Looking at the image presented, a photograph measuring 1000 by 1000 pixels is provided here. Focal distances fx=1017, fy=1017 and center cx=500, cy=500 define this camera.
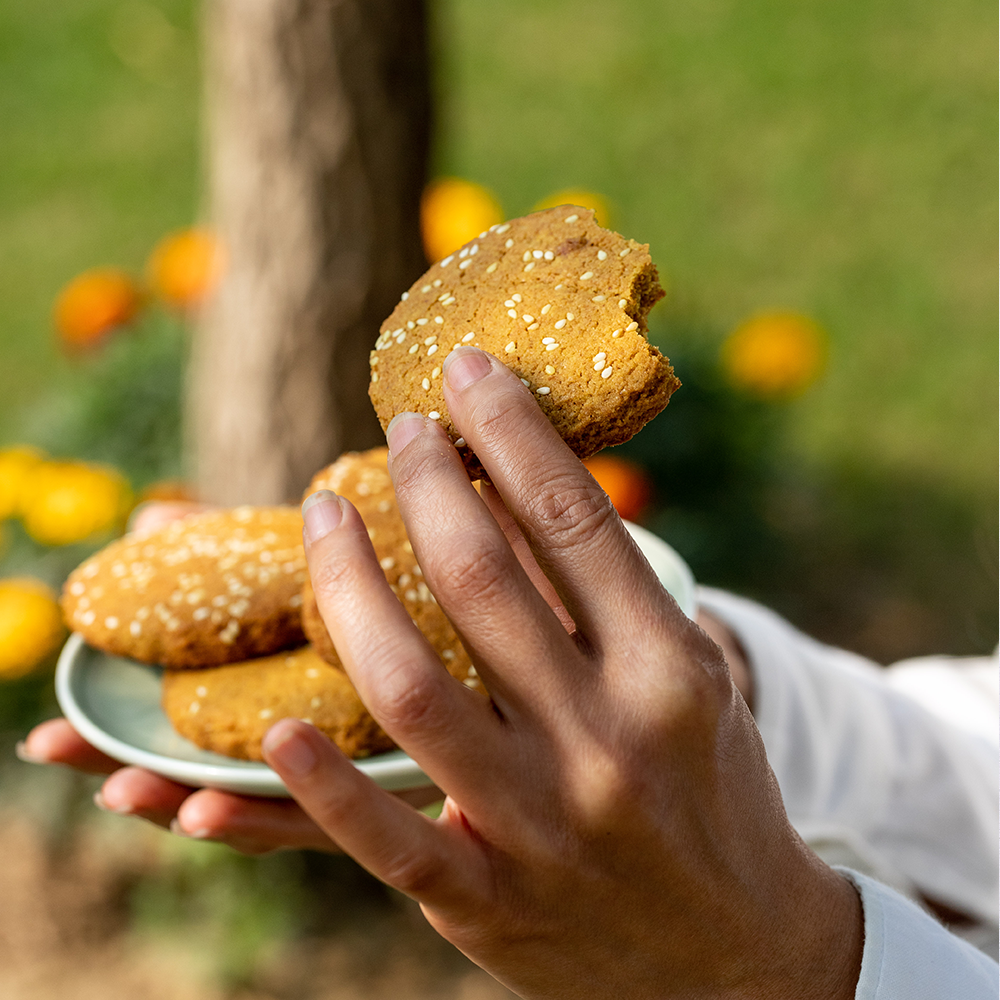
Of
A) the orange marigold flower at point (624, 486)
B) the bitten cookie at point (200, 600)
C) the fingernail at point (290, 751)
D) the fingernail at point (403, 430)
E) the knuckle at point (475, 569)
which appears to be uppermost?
the fingernail at point (403, 430)

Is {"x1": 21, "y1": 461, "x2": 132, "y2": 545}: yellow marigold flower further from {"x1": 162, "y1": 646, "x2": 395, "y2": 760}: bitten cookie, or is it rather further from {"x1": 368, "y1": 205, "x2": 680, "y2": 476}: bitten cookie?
{"x1": 368, "y1": 205, "x2": 680, "y2": 476}: bitten cookie

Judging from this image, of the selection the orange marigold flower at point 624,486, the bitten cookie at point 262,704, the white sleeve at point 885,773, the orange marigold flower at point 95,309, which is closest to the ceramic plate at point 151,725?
the bitten cookie at point 262,704

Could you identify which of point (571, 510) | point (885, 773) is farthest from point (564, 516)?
point (885, 773)

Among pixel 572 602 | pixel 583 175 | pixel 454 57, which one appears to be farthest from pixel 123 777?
pixel 454 57

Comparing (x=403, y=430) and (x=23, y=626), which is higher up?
(x=403, y=430)

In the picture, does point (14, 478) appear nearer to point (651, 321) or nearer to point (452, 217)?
point (452, 217)

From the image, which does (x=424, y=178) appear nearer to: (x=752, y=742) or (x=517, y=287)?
(x=517, y=287)

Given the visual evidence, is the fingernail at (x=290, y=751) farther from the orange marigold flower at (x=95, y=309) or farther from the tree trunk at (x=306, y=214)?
the orange marigold flower at (x=95, y=309)
